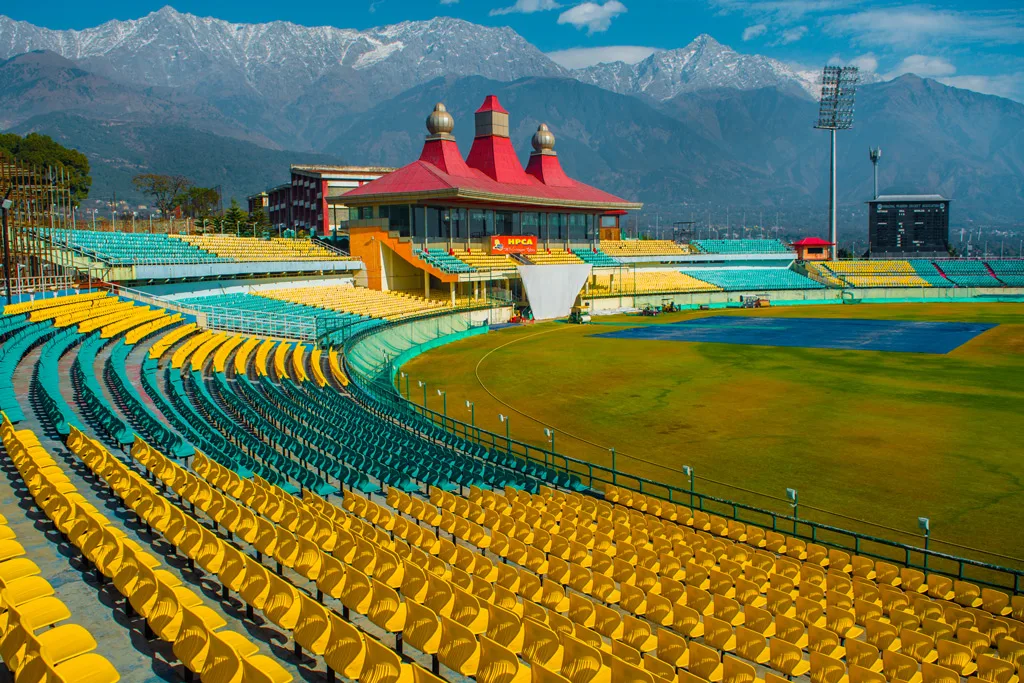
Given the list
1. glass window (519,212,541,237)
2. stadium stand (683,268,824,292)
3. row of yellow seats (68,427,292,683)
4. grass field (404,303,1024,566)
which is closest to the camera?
row of yellow seats (68,427,292,683)

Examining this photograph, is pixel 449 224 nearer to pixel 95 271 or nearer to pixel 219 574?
pixel 95 271

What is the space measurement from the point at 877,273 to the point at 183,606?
103822 millimetres

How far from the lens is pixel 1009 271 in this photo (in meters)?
96.0

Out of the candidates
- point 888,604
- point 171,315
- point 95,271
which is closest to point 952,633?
point 888,604

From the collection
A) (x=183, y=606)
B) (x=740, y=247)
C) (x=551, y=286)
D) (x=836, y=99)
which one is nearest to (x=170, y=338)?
(x=183, y=606)

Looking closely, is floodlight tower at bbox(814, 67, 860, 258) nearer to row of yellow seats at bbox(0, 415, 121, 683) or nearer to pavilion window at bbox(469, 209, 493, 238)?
pavilion window at bbox(469, 209, 493, 238)

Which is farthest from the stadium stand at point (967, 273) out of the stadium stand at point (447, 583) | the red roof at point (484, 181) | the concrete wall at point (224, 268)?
the stadium stand at point (447, 583)

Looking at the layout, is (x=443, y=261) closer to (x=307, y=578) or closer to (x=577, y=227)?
(x=577, y=227)

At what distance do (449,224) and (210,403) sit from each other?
48.9m

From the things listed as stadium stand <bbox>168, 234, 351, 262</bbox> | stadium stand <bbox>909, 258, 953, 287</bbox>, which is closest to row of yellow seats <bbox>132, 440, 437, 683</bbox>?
stadium stand <bbox>168, 234, 351, 262</bbox>

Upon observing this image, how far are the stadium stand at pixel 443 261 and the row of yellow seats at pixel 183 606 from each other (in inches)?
1995

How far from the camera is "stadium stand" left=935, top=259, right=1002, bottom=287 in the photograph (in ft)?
307

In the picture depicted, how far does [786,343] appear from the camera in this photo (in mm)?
51875

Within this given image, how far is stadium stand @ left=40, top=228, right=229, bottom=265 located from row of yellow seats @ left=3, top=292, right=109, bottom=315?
503 centimetres
